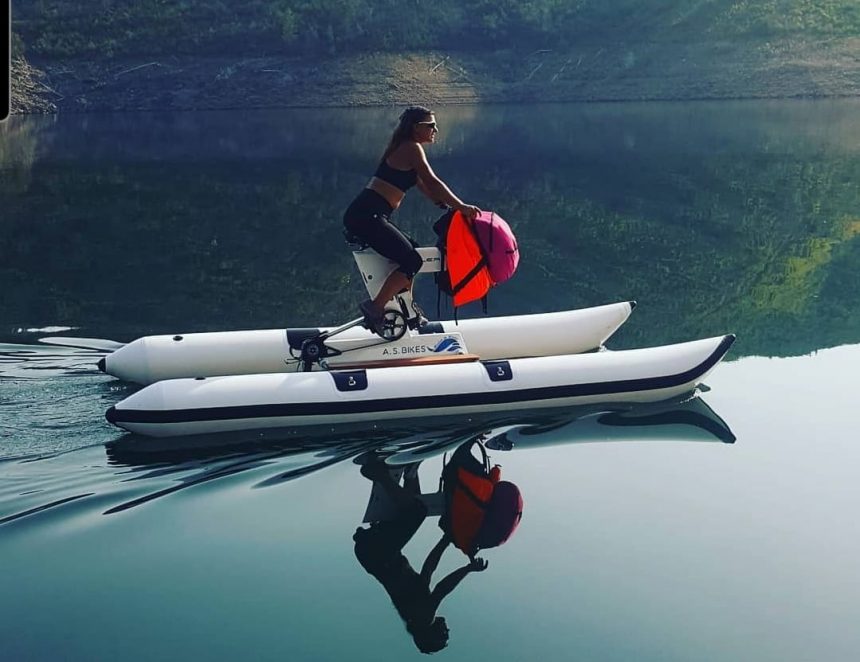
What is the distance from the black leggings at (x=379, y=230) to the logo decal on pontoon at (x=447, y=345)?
0.75 metres

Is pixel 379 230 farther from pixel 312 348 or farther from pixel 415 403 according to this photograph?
pixel 415 403

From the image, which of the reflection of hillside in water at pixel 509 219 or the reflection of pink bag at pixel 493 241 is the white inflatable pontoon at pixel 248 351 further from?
the reflection of hillside in water at pixel 509 219

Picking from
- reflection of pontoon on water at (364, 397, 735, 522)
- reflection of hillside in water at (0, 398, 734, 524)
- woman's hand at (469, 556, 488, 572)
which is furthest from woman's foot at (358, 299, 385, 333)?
woman's hand at (469, 556, 488, 572)

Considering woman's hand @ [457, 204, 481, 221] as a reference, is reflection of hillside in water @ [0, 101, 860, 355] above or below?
below

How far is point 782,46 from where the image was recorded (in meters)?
56.7

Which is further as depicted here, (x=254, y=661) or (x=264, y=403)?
(x=264, y=403)

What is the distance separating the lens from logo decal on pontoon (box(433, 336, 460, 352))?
9566 millimetres

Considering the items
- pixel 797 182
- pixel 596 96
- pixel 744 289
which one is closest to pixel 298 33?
pixel 596 96

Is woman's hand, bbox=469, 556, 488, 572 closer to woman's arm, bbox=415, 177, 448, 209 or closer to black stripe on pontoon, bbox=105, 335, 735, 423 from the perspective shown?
black stripe on pontoon, bbox=105, 335, 735, 423

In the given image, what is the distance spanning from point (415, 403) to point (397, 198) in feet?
5.68

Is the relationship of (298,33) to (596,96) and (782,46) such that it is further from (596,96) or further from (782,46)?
(782,46)

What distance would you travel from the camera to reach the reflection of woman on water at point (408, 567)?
6.09m

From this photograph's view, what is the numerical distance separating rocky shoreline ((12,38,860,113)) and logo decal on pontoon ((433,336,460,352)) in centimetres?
4765

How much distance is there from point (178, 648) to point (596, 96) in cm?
5341
